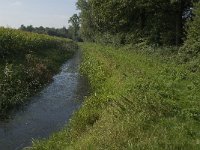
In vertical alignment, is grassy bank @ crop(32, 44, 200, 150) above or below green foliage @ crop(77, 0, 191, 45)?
below

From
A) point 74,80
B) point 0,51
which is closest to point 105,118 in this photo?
point 0,51

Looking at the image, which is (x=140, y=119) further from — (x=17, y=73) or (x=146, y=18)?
(x=146, y=18)

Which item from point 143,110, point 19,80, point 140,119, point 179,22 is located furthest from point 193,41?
point 140,119

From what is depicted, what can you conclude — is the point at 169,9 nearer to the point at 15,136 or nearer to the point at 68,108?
the point at 68,108

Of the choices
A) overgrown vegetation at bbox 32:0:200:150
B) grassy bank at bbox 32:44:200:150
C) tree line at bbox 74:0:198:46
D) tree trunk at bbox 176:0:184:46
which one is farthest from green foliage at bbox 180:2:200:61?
tree trunk at bbox 176:0:184:46

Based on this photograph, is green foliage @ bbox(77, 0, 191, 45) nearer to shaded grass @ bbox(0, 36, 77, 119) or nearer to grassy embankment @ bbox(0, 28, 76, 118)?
grassy embankment @ bbox(0, 28, 76, 118)

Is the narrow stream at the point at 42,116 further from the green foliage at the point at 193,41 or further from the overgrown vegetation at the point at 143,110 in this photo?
the green foliage at the point at 193,41

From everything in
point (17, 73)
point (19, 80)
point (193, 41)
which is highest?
A: point (193, 41)

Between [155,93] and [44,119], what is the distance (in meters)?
4.76

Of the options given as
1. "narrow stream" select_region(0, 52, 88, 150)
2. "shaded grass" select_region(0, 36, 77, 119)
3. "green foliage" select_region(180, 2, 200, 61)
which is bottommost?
"narrow stream" select_region(0, 52, 88, 150)

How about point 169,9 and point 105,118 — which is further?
point 169,9

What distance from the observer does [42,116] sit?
16703 mm

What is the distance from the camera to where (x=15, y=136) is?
13992mm

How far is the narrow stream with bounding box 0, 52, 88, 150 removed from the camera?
1386 cm
